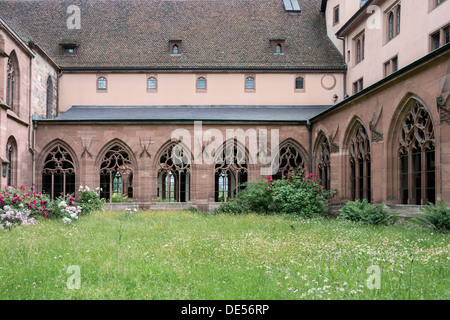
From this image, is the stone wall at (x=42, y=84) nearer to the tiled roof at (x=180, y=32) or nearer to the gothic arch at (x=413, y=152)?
the tiled roof at (x=180, y=32)

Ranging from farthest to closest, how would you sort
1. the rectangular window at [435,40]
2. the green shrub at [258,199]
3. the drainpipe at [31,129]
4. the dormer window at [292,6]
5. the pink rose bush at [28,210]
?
the dormer window at [292,6], the drainpipe at [31,129], the green shrub at [258,199], the rectangular window at [435,40], the pink rose bush at [28,210]

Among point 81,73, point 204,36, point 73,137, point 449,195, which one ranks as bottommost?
point 449,195

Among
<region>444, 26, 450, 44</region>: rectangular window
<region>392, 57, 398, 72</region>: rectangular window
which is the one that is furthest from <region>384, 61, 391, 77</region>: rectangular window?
<region>444, 26, 450, 44</region>: rectangular window

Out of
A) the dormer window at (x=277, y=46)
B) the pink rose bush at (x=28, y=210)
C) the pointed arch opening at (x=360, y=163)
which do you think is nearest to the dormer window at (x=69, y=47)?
A: the dormer window at (x=277, y=46)

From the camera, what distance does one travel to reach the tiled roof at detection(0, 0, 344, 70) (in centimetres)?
2422

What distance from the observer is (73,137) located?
20.8m

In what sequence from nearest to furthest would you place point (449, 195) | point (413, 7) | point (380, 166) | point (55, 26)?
1. point (449, 195)
2. point (380, 166)
3. point (413, 7)
4. point (55, 26)

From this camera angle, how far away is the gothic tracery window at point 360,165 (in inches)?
623

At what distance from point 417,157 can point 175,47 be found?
1542cm

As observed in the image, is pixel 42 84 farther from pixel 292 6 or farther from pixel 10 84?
pixel 292 6

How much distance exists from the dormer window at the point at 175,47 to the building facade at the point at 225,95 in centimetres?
14

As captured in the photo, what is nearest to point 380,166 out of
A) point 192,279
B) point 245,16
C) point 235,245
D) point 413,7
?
point 413,7
